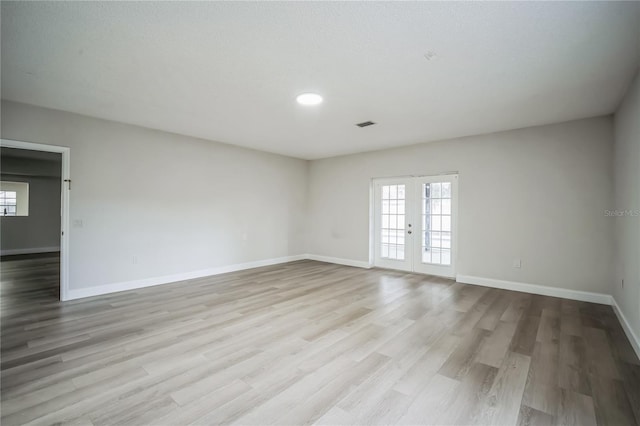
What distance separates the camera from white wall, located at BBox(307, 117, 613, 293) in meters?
4.16

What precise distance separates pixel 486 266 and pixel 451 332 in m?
2.48

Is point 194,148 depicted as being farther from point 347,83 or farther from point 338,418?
point 338,418

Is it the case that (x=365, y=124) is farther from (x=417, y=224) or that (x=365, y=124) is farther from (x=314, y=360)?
(x=314, y=360)

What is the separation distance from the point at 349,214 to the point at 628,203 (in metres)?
4.64

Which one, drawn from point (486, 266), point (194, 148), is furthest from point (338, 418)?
point (194, 148)

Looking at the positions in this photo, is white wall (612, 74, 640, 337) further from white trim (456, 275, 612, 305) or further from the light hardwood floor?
the light hardwood floor

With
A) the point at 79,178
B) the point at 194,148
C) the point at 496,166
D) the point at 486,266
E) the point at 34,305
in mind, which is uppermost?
the point at 194,148

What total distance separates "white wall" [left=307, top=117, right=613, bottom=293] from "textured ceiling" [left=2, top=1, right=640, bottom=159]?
51cm

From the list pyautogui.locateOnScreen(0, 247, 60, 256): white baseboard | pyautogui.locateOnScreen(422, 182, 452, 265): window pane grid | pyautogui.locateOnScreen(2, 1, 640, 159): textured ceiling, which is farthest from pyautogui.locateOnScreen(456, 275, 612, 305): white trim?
pyautogui.locateOnScreen(0, 247, 60, 256): white baseboard

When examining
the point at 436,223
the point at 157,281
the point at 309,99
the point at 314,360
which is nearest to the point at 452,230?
the point at 436,223

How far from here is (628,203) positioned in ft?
10.4

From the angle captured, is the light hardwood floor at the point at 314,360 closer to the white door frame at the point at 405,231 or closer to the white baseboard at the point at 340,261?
the white door frame at the point at 405,231

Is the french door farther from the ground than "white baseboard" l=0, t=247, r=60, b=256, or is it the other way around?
the french door

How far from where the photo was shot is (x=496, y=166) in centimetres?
497
